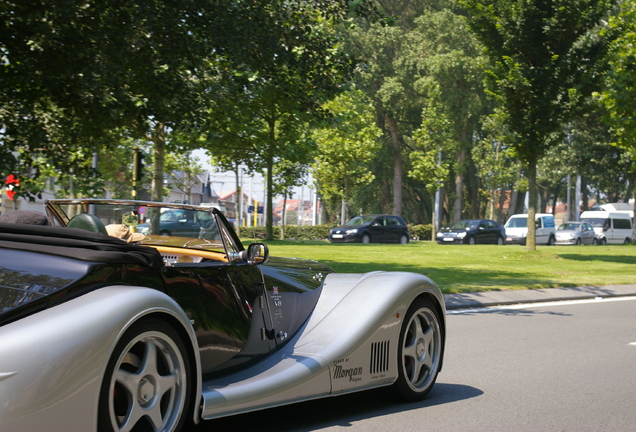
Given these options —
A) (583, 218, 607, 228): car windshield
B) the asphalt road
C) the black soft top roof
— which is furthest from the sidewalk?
(583, 218, 607, 228): car windshield

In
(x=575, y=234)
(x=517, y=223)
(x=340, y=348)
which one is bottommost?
(x=340, y=348)

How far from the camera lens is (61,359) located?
10.1 feet

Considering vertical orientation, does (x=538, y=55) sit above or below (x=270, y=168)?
above

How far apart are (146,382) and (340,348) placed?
1.71 m

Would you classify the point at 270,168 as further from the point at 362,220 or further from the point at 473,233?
the point at 473,233

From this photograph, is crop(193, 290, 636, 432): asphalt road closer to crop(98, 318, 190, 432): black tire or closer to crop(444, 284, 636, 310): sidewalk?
crop(98, 318, 190, 432): black tire

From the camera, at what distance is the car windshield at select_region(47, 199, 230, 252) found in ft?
16.1

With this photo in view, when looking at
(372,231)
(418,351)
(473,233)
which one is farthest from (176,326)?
(473,233)

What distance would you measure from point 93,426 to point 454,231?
40493 millimetres

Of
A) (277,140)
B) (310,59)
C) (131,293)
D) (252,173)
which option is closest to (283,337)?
(131,293)

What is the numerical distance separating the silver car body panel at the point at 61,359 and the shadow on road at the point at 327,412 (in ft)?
5.49

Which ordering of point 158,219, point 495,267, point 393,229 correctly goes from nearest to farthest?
point 158,219 < point 495,267 < point 393,229

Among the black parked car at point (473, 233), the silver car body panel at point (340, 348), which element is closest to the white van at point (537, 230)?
the black parked car at point (473, 233)

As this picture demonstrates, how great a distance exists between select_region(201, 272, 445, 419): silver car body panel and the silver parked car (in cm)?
4562
